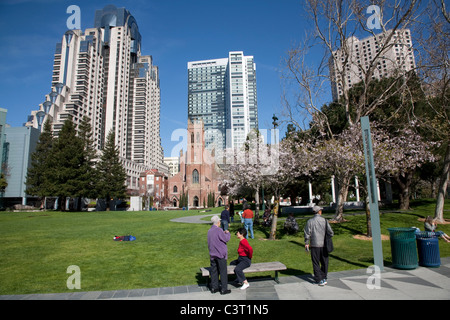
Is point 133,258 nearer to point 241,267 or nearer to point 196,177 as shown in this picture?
point 241,267

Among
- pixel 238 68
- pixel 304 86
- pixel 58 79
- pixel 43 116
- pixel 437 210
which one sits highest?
pixel 238 68

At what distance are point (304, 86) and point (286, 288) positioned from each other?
49.3 feet

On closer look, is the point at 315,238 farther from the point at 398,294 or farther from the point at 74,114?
the point at 74,114

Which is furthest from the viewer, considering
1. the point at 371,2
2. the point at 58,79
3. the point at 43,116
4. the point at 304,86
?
the point at 58,79

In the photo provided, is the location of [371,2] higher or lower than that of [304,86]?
higher

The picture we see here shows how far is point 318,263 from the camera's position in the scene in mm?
6258

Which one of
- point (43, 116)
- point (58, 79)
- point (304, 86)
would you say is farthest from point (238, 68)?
point (304, 86)

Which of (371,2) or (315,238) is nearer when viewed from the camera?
(315,238)

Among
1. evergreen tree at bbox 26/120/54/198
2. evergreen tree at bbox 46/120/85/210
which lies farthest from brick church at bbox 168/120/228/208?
evergreen tree at bbox 26/120/54/198

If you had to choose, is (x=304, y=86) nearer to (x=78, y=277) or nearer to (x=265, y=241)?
(x=265, y=241)

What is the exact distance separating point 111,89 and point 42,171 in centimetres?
8830

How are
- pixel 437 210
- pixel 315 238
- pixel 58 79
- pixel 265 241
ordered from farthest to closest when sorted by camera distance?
1. pixel 58 79
2. pixel 437 210
3. pixel 265 241
4. pixel 315 238

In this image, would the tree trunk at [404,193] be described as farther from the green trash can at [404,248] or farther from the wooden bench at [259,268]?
the wooden bench at [259,268]
